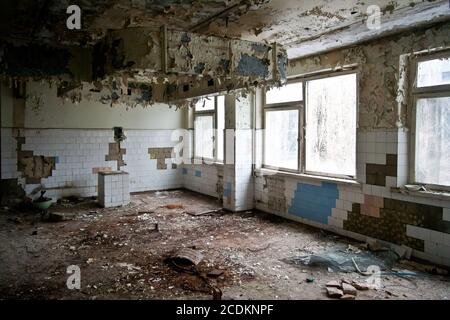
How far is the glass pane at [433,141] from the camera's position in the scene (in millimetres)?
3949

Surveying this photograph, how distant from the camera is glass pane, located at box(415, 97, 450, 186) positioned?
13.0 ft

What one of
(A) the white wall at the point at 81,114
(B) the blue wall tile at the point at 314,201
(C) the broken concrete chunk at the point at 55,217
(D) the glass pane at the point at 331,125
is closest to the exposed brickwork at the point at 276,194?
(B) the blue wall tile at the point at 314,201

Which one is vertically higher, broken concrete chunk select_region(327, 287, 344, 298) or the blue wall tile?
the blue wall tile

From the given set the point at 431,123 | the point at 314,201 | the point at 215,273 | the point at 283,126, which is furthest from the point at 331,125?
the point at 215,273

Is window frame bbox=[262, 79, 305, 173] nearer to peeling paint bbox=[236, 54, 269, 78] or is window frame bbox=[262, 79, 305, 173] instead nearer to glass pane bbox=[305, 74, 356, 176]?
glass pane bbox=[305, 74, 356, 176]

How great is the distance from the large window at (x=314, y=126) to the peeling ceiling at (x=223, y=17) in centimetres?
106

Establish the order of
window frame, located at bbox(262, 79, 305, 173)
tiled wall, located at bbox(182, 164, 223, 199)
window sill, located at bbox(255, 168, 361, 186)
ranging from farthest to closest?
1. tiled wall, located at bbox(182, 164, 223, 199)
2. window frame, located at bbox(262, 79, 305, 173)
3. window sill, located at bbox(255, 168, 361, 186)

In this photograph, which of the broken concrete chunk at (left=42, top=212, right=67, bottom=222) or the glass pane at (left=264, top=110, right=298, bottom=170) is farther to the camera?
the glass pane at (left=264, top=110, right=298, bottom=170)

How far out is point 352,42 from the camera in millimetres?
4602

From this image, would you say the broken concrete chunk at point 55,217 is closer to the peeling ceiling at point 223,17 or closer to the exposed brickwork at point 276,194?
the peeling ceiling at point 223,17

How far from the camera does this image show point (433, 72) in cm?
400

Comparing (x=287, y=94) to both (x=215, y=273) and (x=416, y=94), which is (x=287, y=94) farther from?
(x=215, y=273)

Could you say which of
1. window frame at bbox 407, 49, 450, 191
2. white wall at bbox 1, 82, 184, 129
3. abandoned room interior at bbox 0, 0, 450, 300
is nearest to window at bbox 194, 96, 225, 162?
white wall at bbox 1, 82, 184, 129

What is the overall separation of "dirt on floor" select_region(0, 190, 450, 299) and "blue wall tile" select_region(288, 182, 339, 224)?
213 mm
